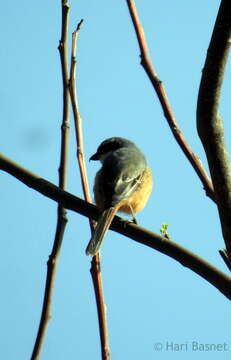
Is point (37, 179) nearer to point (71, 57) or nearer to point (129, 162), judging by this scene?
point (71, 57)

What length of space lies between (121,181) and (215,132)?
2.42 m

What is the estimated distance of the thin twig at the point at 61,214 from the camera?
2598mm

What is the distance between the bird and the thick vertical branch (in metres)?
1.51

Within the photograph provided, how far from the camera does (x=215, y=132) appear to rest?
8.59 ft

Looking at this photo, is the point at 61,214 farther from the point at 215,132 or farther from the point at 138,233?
the point at 215,132

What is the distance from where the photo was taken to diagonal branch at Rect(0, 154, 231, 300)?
2.72 m

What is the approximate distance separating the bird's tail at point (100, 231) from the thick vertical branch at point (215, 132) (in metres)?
1.04

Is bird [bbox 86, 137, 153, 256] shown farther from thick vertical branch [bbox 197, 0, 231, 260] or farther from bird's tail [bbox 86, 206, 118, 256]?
thick vertical branch [bbox 197, 0, 231, 260]

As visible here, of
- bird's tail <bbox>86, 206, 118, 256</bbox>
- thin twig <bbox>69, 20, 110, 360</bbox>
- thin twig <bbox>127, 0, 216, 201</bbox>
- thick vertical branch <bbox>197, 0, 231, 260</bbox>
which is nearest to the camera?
thick vertical branch <bbox>197, 0, 231, 260</bbox>

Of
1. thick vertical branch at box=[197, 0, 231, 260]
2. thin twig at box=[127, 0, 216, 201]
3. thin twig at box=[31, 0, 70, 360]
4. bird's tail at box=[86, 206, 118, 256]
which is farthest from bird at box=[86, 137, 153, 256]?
thick vertical branch at box=[197, 0, 231, 260]

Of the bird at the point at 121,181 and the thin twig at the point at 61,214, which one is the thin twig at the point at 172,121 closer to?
the thin twig at the point at 61,214

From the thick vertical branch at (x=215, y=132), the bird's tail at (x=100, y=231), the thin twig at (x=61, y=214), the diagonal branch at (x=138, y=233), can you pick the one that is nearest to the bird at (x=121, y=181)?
the bird's tail at (x=100, y=231)

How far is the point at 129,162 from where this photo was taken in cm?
537

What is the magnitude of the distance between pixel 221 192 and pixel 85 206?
0.99 m
